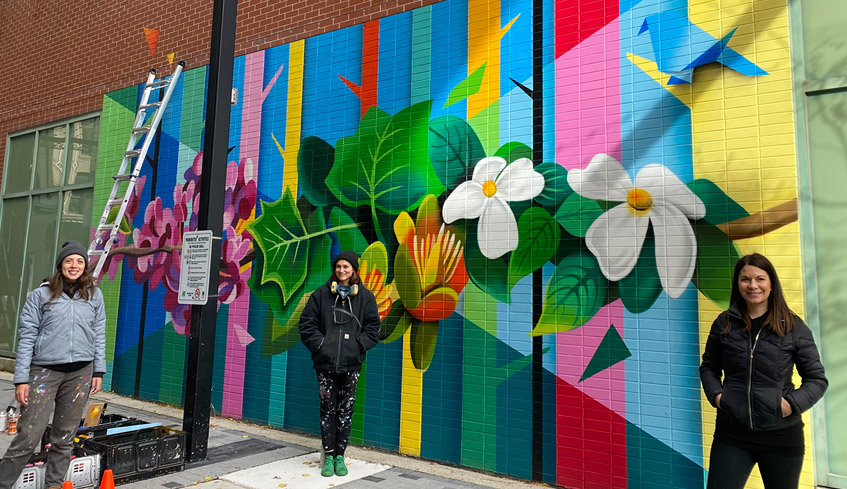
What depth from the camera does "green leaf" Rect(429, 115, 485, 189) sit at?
220 inches

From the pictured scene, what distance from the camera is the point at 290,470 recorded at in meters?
5.03

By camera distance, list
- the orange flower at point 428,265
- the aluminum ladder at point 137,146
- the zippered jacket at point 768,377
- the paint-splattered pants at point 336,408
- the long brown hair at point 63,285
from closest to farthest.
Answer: the zippered jacket at point 768,377 → the long brown hair at point 63,285 → the paint-splattered pants at point 336,408 → the orange flower at point 428,265 → the aluminum ladder at point 137,146

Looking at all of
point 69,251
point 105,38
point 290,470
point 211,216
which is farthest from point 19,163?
point 290,470

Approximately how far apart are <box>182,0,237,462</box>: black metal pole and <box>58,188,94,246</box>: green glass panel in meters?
4.81

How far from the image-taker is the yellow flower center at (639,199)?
4.72 meters

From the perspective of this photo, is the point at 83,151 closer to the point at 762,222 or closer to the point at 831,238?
the point at 762,222

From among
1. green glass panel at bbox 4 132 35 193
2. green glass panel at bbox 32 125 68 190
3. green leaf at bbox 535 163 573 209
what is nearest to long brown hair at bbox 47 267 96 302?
green leaf at bbox 535 163 573 209

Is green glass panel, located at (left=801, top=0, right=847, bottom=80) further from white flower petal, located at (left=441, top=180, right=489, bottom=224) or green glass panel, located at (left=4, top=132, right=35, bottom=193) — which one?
green glass panel, located at (left=4, top=132, right=35, bottom=193)

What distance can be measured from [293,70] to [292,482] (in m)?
4.71

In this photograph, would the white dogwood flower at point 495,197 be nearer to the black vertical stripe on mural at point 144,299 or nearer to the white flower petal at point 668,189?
the white flower petal at point 668,189

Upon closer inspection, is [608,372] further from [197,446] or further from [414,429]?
[197,446]

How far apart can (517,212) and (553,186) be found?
1.32 ft

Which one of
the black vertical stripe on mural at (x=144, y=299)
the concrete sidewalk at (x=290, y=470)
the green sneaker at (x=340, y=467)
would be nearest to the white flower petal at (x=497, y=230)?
the concrete sidewalk at (x=290, y=470)

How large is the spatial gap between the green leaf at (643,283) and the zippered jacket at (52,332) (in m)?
4.13
